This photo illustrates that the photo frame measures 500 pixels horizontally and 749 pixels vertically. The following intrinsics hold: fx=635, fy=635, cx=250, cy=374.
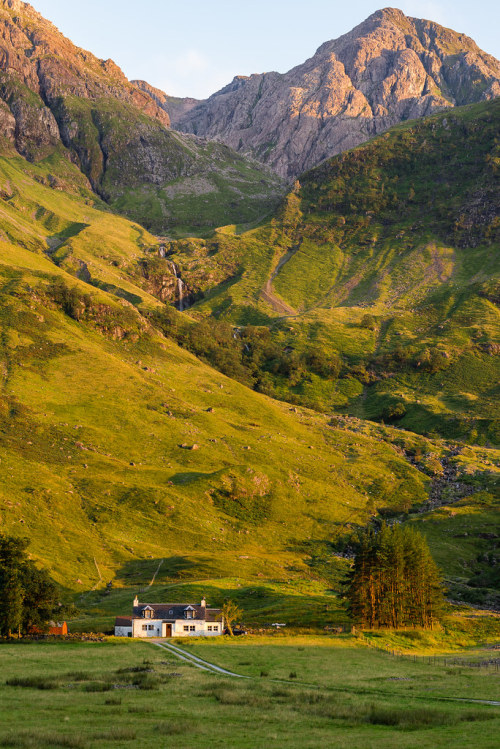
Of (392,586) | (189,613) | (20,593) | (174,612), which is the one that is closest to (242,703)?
(20,593)

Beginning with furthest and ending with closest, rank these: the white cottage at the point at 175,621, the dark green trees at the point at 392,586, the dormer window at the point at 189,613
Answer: the dormer window at the point at 189,613, the white cottage at the point at 175,621, the dark green trees at the point at 392,586

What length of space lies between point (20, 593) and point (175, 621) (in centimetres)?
3205

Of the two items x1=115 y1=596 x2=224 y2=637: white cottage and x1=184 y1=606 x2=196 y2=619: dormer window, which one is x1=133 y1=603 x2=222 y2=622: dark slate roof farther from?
x1=184 y1=606 x2=196 y2=619: dormer window

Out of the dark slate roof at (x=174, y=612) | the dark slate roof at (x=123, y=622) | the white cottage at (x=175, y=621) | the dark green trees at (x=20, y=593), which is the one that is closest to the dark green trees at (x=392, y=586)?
the white cottage at (x=175, y=621)

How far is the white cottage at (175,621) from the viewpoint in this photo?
100m

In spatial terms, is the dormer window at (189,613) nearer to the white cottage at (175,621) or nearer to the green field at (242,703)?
the white cottage at (175,621)

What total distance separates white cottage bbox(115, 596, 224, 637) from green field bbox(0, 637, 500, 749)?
130 feet

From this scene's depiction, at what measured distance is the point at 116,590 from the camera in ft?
451

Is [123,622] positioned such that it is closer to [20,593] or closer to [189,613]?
[189,613]

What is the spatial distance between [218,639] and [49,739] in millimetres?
64517

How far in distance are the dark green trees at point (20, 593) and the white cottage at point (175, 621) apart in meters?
19.5

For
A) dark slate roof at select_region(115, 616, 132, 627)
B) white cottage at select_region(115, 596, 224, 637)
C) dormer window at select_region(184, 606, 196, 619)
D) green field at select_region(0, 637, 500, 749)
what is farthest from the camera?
dormer window at select_region(184, 606, 196, 619)

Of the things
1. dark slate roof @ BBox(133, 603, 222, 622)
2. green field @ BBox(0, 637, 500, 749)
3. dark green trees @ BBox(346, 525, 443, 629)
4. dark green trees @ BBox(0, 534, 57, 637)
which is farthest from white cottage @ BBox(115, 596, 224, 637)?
green field @ BBox(0, 637, 500, 749)

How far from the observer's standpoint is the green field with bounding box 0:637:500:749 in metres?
25.9
